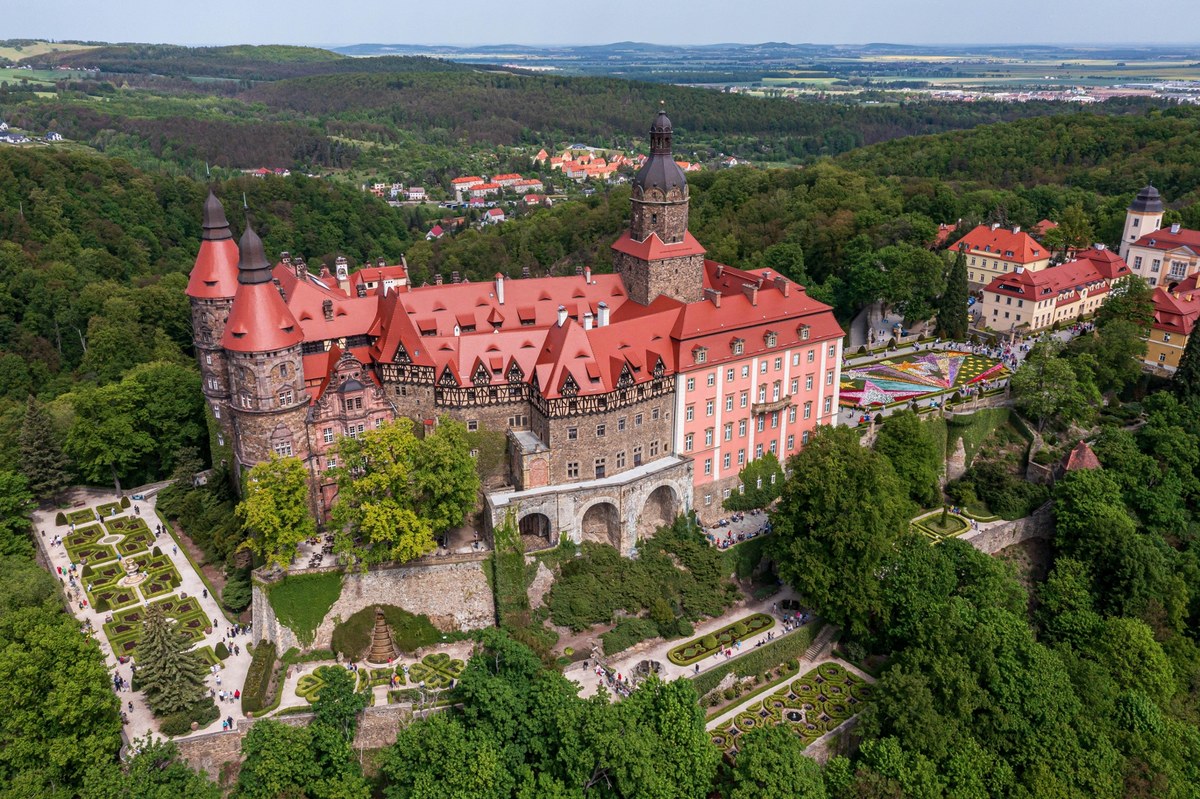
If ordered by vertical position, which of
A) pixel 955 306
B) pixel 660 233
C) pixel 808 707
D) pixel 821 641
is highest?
pixel 660 233

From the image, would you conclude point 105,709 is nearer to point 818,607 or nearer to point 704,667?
point 704,667

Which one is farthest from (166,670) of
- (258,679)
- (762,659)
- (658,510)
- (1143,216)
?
(1143,216)

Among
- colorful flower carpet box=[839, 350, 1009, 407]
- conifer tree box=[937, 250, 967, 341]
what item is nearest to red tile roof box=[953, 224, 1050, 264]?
conifer tree box=[937, 250, 967, 341]

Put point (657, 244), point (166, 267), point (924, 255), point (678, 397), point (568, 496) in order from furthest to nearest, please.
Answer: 1. point (166, 267)
2. point (924, 255)
3. point (657, 244)
4. point (678, 397)
5. point (568, 496)

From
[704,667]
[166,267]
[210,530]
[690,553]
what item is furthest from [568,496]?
[166,267]

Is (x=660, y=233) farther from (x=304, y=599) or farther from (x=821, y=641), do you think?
(x=304, y=599)

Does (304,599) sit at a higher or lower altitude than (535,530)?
lower

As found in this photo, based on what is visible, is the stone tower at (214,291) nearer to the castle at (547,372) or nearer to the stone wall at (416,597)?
the castle at (547,372)
